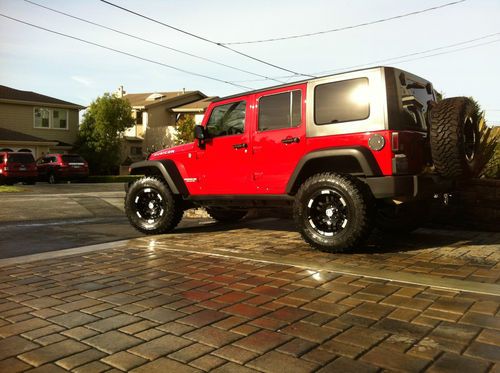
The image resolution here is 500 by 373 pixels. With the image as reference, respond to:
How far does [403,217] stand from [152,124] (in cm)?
3911

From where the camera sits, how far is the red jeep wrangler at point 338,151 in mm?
5148

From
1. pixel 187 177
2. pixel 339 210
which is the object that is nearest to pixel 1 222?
pixel 187 177

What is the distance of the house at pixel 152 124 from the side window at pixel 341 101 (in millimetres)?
35174

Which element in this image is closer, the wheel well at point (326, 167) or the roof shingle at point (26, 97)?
the wheel well at point (326, 167)

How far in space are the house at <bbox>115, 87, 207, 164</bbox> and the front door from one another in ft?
111

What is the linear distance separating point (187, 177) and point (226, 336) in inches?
173

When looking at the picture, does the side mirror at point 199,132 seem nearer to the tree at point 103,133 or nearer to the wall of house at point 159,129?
the tree at point 103,133

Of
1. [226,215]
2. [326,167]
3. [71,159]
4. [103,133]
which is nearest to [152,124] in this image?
[103,133]

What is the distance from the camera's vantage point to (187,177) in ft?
23.2

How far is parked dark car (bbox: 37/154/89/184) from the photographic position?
26.5 meters

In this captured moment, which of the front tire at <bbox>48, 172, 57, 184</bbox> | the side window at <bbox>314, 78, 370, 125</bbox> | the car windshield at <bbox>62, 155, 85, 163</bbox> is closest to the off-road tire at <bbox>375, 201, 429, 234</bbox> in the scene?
the side window at <bbox>314, 78, 370, 125</bbox>

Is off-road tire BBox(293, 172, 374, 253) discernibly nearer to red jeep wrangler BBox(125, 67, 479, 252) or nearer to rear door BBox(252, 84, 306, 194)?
red jeep wrangler BBox(125, 67, 479, 252)

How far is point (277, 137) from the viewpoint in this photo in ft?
19.8

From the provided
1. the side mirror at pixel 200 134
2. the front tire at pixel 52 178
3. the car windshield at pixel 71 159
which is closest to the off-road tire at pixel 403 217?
the side mirror at pixel 200 134
